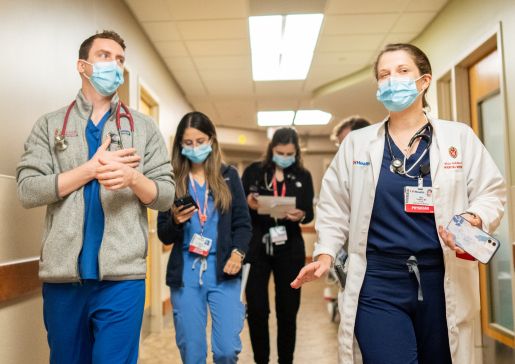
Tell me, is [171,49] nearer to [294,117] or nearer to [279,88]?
[279,88]

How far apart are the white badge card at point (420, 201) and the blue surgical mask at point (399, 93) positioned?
0.35 meters

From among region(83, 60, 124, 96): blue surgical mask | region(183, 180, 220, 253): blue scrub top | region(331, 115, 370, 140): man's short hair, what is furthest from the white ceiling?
region(83, 60, 124, 96): blue surgical mask

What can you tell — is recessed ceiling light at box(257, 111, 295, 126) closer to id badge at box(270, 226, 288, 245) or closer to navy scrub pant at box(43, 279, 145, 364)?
id badge at box(270, 226, 288, 245)

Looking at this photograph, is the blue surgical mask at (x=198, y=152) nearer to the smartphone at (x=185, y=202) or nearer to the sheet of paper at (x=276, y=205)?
the smartphone at (x=185, y=202)

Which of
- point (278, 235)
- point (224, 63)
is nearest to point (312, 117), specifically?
point (224, 63)

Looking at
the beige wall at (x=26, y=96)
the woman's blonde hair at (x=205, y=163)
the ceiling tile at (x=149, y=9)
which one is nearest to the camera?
the beige wall at (x=26, y=96)

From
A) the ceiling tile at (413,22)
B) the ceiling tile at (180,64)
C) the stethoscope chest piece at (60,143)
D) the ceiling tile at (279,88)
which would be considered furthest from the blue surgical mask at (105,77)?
the ceiling tile at (279,88)

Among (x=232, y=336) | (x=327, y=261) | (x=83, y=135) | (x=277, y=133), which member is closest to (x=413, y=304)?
(x=327, y=261)

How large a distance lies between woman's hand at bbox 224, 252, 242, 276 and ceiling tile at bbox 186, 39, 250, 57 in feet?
10.4

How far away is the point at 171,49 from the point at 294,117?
4.08 metres

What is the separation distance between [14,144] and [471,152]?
6.35 feet

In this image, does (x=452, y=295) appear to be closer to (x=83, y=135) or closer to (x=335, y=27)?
(x=83, y=135)

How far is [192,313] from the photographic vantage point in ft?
6.30

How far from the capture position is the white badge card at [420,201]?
4.65 feet
